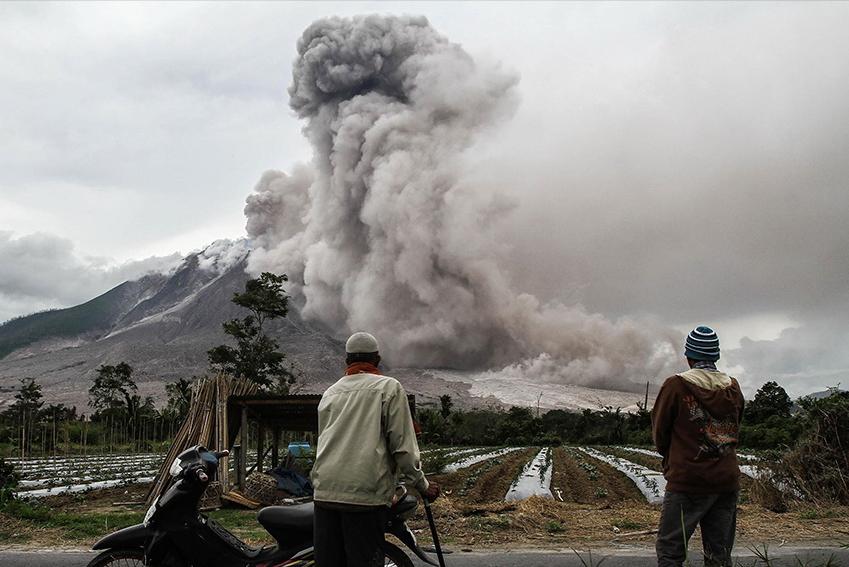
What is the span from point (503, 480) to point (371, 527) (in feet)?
Answer: 56.9

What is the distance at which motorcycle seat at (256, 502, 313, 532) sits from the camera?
4566 mm

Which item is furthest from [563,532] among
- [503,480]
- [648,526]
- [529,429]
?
[529,429]

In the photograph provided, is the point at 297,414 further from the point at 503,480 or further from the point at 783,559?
the point at 783,559

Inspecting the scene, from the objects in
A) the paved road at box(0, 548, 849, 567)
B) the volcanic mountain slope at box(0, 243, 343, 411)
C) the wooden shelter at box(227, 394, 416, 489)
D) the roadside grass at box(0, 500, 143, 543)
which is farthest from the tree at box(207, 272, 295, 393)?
the volcanic mountain slope at box(0, 243, 343, 411)

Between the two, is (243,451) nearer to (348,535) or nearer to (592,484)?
(592,484)

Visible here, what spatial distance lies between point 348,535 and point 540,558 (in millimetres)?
3802

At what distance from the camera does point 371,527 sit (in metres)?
3.78

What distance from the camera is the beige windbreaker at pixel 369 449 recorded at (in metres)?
3.70

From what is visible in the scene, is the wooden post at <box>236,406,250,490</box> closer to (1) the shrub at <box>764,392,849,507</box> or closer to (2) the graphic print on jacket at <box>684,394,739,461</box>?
(1) the shrub at <box>764,392,849,507</box>

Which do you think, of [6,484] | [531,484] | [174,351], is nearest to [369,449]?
[6,484]

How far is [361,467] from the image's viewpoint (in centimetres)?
370

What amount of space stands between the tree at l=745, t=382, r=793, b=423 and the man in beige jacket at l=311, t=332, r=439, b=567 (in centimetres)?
A: 4410

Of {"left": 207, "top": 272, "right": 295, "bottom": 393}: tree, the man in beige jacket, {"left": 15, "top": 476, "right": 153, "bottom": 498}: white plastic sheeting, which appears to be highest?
{"left": 207, "top": 272, "right": 295, "bottom": 393}: tree

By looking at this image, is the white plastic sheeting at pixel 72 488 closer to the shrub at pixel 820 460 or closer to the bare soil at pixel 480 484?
the bare soil at pixel 480 484
